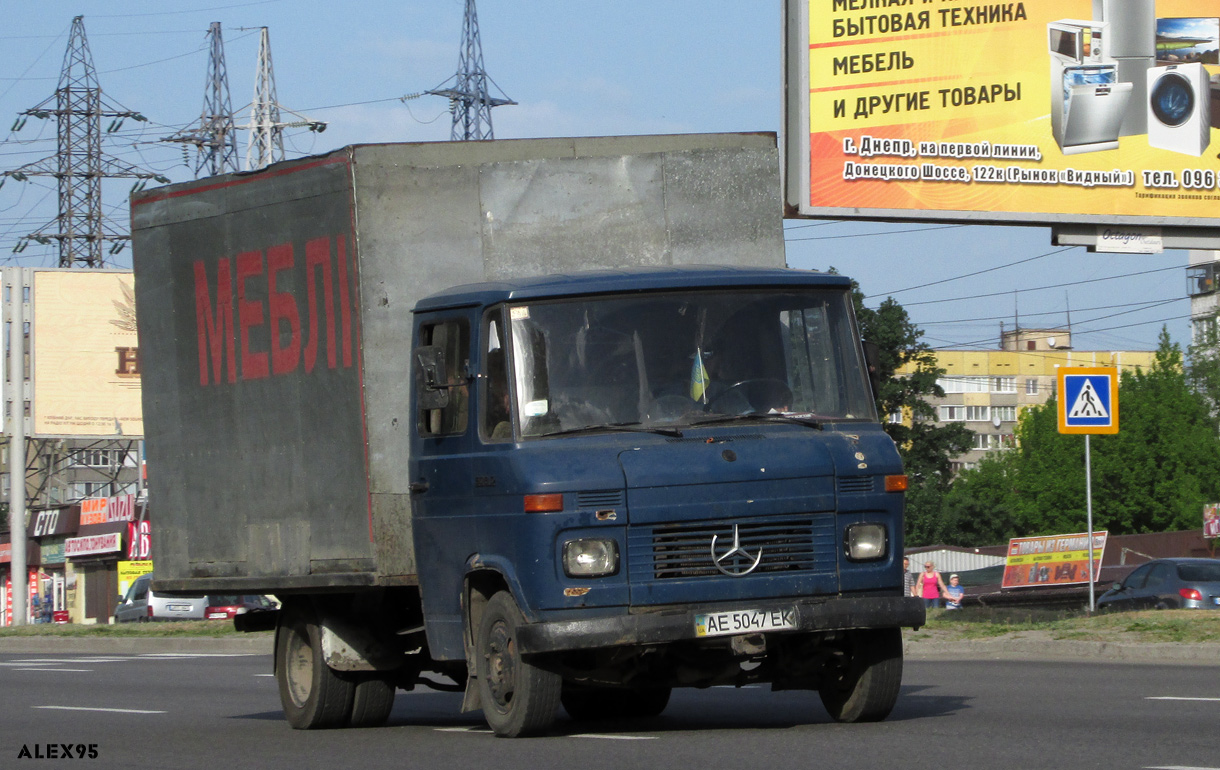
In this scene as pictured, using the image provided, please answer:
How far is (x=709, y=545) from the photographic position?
8.64 meters

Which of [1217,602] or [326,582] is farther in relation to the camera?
[1217,602]

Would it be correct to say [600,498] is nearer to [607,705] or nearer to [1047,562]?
[607,705]

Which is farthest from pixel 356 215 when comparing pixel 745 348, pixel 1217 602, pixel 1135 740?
pixel 1217 602

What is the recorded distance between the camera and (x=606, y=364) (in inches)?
351

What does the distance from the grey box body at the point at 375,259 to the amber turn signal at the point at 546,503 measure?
1.40 meters

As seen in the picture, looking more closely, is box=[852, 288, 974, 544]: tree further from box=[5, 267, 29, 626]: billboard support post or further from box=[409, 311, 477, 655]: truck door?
box=[409, 311, 477, 655]: truck door

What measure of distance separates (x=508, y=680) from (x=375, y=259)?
248 centimetres

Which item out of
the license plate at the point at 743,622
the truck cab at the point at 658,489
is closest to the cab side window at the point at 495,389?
the truck cab at the point at 658,489

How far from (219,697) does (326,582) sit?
585 cm

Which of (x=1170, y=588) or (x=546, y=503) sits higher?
(x=546, y=503)

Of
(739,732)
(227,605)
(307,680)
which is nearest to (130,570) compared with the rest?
(227,605)

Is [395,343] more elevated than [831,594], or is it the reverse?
[395,343]

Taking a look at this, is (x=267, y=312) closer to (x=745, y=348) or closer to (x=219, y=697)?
(x=745, y=348)

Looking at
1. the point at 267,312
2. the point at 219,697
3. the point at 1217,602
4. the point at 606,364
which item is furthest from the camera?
the point at 1217,602
